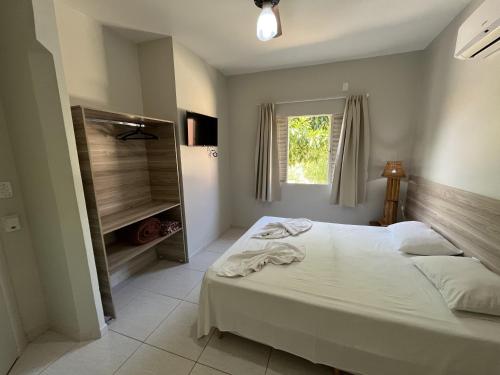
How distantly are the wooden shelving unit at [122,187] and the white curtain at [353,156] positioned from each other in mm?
2317

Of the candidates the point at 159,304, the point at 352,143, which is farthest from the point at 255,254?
the point at 352,143

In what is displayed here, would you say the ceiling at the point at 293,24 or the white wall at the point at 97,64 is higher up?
the ceiling at the point at 293,24

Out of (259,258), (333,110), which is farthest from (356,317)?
(333,110)

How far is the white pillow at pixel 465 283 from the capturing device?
3.65ft

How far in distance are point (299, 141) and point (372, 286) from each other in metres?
2.52

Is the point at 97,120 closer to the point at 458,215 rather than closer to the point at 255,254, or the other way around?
the point at 255,254

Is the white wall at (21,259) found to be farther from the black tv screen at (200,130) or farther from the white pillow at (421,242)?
the white pillow at (421,242)

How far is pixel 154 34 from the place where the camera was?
222 cm

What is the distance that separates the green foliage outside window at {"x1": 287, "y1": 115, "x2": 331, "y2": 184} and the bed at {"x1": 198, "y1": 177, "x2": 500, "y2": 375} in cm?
187

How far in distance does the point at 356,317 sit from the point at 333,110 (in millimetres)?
2802

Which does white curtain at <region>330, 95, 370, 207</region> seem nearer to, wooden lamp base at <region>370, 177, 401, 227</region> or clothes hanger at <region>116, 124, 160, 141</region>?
wooden lamp base at <region>370, 177, 401, 227</region>

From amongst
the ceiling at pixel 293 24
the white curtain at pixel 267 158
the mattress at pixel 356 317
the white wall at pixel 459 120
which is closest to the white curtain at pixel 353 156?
the white wall at pixel 459 120

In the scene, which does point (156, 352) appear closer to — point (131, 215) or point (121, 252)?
point (121, 252)

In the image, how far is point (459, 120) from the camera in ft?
6.22
